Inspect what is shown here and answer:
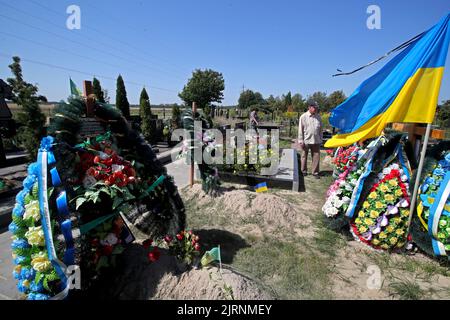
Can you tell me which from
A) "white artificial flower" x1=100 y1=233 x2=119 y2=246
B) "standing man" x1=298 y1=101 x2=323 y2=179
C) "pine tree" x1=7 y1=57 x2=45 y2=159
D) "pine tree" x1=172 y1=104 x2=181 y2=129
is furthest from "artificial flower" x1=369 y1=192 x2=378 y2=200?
"pine tree" x1=172 y1=104 x2=181 y2=129

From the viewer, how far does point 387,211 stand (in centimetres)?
311

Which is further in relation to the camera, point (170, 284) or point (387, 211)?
point (387, 211)

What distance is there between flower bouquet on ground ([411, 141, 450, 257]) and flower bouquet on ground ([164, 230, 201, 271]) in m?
2.76

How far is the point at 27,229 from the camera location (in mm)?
1824

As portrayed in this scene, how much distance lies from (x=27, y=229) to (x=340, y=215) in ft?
12.3

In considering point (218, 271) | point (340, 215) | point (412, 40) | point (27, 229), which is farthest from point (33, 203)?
point (412, 40)

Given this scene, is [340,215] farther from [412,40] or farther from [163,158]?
[163,158]

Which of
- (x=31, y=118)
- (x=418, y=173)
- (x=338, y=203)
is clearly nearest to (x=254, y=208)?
(x=338, y=203)

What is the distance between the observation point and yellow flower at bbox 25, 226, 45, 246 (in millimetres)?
1704

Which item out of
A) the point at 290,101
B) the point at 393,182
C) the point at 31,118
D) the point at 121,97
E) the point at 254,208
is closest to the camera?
the point at 393,182

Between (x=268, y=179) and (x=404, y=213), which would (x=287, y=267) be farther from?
(x=268, y=179)

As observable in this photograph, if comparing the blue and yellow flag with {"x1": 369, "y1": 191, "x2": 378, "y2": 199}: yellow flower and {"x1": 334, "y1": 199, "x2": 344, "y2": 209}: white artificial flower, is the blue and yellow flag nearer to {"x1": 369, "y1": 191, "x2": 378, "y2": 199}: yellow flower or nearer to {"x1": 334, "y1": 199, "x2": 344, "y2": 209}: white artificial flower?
{"x1": 334, "y1": 199, "x2": 344, "y2": 209}: white artificial flower

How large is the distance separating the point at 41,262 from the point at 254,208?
3.05 metres

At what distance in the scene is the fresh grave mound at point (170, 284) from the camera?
6.53ft
